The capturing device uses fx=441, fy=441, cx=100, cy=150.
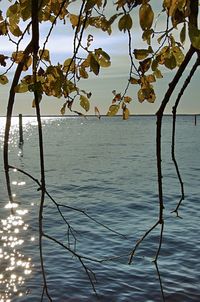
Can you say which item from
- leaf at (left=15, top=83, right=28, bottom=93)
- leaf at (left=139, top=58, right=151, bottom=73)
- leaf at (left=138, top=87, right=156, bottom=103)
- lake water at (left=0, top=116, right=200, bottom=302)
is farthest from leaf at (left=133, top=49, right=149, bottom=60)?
lake water at (left=0, top=116, right=200, bottom=302)

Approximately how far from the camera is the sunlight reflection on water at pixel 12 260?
1145 centimetres

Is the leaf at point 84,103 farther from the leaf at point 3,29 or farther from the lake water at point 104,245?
the lake water at point 104,245

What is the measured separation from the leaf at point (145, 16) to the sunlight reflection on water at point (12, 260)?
7.89 metres

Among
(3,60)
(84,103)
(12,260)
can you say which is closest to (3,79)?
(3,60)

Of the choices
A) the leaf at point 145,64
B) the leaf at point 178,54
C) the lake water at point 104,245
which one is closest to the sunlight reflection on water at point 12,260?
the lake water at point 104,245

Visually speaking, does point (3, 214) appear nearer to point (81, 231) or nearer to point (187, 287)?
point (81, 231)

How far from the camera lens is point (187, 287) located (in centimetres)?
1152

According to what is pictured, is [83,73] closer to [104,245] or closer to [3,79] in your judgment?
[3,79]

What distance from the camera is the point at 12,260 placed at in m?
13.8

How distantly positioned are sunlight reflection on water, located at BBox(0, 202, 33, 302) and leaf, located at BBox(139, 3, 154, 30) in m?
7.89

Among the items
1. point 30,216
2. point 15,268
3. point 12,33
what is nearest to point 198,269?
point 15,268

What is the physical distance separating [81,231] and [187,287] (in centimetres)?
630

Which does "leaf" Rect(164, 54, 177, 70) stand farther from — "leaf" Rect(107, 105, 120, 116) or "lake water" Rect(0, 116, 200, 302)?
"lake water" Rect(0, 116, 200, 302)

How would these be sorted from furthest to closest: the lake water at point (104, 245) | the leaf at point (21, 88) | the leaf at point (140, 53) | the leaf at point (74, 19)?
the lake water at point (104, 245)
the leaf at point (74, 19)
the leaf at point (140, 53)
the leaf at point (21, 88)
